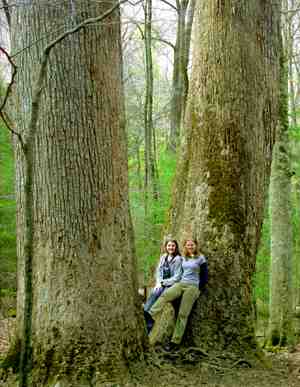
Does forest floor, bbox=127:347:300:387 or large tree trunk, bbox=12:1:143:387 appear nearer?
large tree trunk, bbox=12:1:143:387

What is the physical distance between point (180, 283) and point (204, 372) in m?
1.00

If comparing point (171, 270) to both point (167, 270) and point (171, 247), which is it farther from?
point (171, 247)

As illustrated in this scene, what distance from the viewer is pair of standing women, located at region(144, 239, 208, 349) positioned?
19.4 feet

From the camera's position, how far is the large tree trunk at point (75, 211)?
15.1 ft

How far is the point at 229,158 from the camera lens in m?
6.20

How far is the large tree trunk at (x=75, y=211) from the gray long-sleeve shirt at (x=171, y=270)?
1172 mm

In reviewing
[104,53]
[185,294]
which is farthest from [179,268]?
[104,53]

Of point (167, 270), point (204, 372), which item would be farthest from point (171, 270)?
point (204, 372)

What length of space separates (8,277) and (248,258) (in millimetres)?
8907

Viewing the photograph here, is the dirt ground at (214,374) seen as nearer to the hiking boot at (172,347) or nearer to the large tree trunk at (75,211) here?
the hiking boot at (172,347)

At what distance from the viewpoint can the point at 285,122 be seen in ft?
32.4

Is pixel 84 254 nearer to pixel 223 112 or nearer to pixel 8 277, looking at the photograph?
pixel 223 112

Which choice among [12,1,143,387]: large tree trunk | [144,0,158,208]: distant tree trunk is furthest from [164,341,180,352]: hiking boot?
[144,0,158,208]: distant tree trunk

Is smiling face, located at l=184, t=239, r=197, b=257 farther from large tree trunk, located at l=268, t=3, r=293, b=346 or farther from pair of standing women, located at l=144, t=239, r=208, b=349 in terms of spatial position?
large tree trunk, located at l=268, t=3, r=293, b=346
